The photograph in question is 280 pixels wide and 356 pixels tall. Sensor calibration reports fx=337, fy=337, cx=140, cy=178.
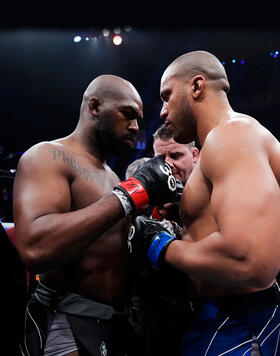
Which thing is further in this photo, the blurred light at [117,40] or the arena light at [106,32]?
the blurred light at [117,40]

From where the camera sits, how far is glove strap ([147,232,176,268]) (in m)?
1.25

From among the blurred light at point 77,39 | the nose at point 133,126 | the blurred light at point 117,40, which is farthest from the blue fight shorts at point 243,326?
the blurred light at point 117,40

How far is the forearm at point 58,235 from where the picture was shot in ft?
3.98

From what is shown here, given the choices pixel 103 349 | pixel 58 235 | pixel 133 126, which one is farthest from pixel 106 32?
pixel 103 349

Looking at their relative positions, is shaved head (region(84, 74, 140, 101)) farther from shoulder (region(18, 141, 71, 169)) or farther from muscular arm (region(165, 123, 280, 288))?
muscular arm (region(165, 123, 280, 288))

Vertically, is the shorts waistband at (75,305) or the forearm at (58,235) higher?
the forearm at (58,235)

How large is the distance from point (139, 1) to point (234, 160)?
496 cm

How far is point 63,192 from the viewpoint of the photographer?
1341mm

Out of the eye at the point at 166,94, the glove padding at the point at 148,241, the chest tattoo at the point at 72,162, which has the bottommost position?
the glove padding at the point at 148,241

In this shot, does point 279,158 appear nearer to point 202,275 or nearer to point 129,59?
point 202,275

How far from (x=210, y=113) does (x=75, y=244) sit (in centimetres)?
77

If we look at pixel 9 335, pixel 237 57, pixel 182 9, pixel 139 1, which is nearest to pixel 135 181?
pixel 9 335

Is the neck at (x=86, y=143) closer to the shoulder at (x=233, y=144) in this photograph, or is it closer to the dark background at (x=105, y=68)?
the shoulder at (x=233, y=144)

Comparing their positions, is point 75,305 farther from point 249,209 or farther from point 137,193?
point 249,209
